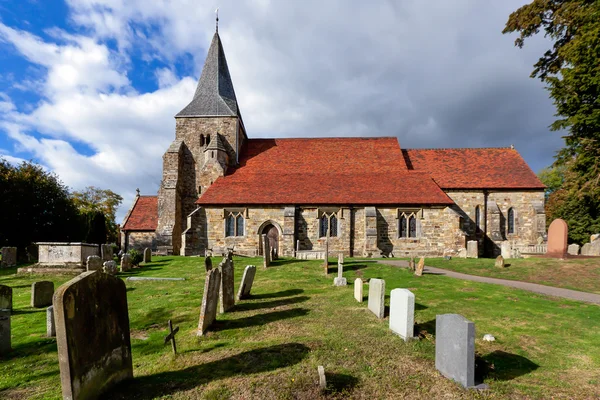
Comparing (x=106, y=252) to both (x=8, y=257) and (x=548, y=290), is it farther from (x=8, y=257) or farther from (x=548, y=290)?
(x=548, y=290)

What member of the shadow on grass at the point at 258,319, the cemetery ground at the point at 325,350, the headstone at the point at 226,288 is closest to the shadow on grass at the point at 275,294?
the cemetery ground at the point at 325,350

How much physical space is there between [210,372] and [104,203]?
54.1 metres

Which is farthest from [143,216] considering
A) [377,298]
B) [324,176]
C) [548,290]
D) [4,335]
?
[548,290]

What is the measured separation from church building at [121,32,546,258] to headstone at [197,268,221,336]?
1234 centimetres

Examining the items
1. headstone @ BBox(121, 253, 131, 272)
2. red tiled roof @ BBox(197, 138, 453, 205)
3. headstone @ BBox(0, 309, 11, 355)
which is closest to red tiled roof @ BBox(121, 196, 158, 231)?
red tiled roof @ BBox(197, 138, 453, 205)

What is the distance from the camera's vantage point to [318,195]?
72.2 feet

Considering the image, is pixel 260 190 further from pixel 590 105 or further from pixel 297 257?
pixel 590 105

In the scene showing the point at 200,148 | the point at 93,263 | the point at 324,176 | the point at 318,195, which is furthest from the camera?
the point at 200,148

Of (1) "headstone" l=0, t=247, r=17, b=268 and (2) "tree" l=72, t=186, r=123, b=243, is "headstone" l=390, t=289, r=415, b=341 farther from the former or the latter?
(2) "tree" l=72, t=186, r=123, b=243

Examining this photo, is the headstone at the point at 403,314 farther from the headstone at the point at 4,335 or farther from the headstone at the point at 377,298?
the headstone at the point at 4,335

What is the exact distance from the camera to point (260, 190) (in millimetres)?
22844

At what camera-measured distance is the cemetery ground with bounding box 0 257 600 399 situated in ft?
14.8

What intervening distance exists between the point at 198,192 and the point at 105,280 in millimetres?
21747

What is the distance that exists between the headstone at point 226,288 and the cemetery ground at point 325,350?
0.25m
